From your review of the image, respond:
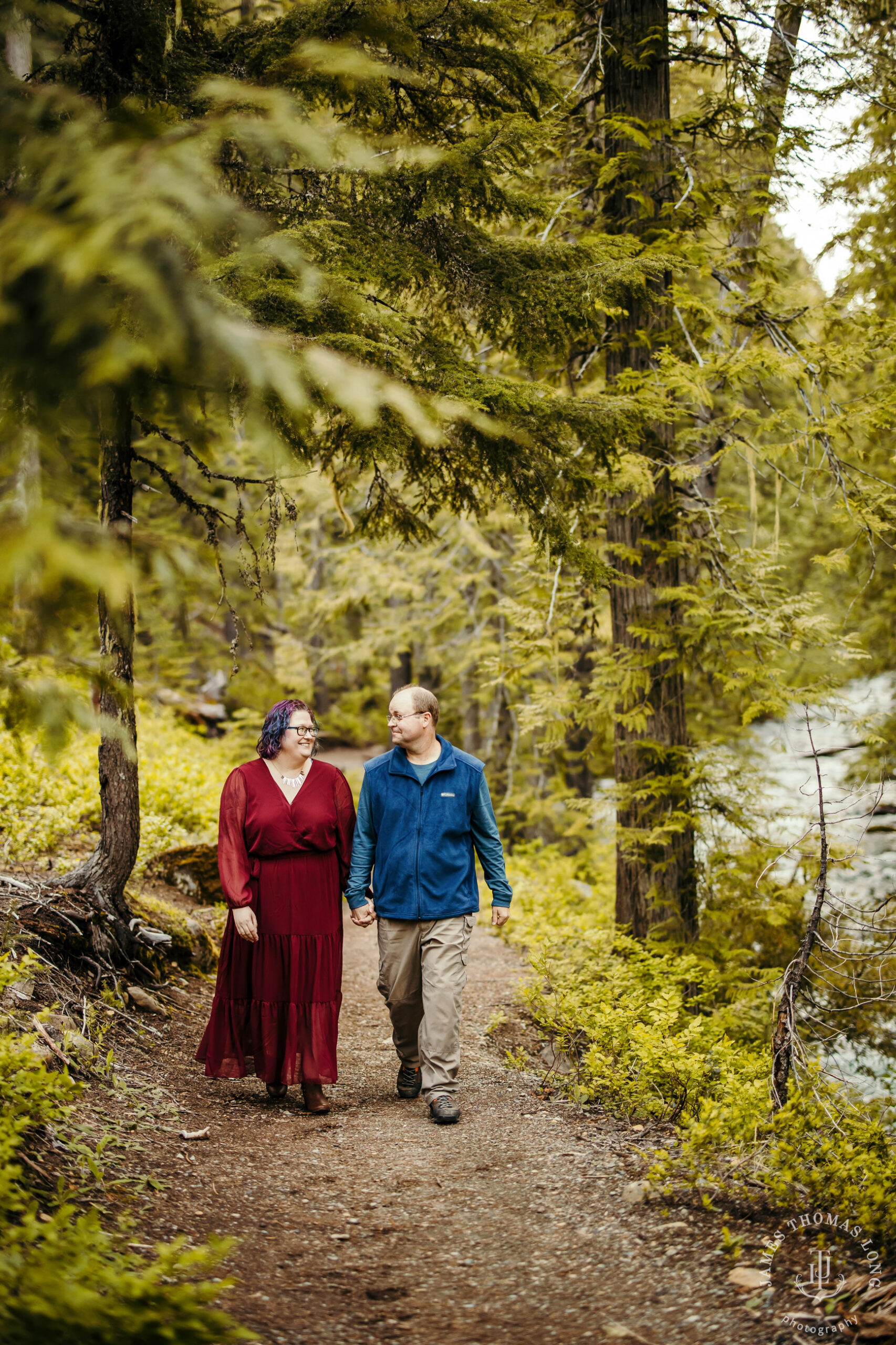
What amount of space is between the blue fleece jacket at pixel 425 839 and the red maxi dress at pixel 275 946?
0.24 metres

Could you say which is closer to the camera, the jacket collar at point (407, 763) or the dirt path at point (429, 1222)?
the dirt path at point (429, 1222)

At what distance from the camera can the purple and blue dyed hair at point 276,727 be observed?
488cm

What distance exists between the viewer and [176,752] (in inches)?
507

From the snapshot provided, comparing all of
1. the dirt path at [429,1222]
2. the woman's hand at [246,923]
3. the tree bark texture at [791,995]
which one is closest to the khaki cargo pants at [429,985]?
the dirt path at [429,1222]

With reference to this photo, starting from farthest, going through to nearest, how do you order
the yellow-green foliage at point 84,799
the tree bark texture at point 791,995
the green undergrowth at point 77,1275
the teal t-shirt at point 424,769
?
1. the yellow-green foliage at point 84,799
2. the teal t-shirt at point 424,769
3. the tree bark texture at point 791,995
4. the green undergrowth at point 77,1275

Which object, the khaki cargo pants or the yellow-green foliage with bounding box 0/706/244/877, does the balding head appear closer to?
the khaki cargo pants

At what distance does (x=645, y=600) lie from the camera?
7.48m

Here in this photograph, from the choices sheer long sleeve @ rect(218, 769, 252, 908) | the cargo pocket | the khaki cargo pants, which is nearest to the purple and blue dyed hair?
sheer long sleeve @ rect(218, 769, 252, 908)

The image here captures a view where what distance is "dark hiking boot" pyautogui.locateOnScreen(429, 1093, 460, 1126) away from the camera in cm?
462

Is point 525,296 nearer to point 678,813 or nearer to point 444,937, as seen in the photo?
point 444,937

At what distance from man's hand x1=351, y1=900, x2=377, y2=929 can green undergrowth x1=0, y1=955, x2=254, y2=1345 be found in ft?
5.72

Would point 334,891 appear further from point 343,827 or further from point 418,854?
point 418,854

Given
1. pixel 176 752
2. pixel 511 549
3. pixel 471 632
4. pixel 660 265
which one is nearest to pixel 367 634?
pixel 471 632

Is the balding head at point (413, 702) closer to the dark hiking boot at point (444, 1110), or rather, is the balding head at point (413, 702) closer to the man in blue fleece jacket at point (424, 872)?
the man in blue fleece jacket at point (424, 872)
